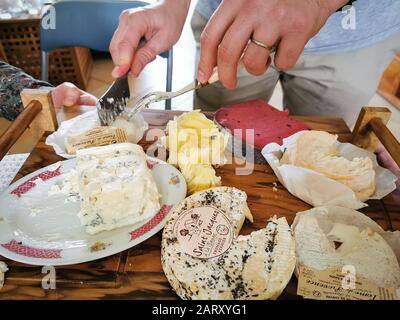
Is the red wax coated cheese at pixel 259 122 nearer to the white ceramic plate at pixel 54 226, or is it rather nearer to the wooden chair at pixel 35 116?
the white ceramic plate at pixel 54 226

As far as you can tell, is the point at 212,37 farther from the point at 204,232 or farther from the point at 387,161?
the point at 387,161

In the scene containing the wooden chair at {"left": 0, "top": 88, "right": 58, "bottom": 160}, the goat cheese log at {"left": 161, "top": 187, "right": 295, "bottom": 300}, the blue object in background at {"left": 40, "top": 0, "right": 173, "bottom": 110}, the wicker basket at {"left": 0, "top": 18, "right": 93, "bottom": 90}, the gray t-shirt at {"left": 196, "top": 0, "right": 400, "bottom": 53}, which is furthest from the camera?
the wicker basket at {"left": 0, "top": 18, "right": 93, "bottom": 90}

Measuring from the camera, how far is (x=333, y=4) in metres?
0.60

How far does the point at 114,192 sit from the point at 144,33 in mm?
446

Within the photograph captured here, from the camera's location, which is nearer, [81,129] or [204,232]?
[204,232]

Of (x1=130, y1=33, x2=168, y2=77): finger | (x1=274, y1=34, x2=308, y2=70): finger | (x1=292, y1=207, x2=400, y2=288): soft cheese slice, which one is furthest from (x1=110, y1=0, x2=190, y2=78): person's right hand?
(x1=292, y1=207, x2=400, y2=288): soft cheese slice

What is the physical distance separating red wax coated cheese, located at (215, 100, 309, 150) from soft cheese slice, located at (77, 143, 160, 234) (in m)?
0.30

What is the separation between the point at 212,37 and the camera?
1.96ft

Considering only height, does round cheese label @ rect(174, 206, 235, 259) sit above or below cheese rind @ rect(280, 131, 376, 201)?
below

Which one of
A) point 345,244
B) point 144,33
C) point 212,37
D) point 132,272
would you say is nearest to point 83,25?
point 144,33

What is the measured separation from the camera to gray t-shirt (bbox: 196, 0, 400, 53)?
851 millimetres

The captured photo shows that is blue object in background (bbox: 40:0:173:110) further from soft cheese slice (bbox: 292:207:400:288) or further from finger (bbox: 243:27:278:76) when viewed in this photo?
soft cheese slice (bbox: 292:207:400:288)
